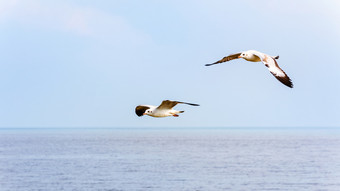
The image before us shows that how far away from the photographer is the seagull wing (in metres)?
16.3

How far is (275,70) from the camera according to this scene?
17.4 metres

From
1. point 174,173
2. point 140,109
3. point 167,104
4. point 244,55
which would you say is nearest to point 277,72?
point 244,55

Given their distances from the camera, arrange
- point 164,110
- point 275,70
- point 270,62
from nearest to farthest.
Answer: point 275,70 → point 270,62 → point 164,110

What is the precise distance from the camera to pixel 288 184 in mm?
81062

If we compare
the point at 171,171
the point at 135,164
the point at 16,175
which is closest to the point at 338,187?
the point at 171,171

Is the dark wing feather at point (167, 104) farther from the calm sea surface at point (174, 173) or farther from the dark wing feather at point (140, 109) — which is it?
the calm sea surface at point (174, 173)

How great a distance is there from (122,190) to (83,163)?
37.7 metres

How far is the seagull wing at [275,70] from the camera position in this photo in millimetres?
16281

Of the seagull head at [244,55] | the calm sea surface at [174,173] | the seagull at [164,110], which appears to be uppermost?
the seagull head at [244,55]

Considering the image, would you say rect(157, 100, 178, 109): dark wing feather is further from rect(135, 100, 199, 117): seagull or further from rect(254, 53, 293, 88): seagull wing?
rect(254, 53, 293, 88): seagull wing

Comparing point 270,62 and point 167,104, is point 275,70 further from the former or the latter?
point 167,104

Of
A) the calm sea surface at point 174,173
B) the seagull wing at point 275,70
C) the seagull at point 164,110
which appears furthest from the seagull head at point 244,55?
the calm sea surface at point 174,173

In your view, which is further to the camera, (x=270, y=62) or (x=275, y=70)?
(x=270, y=62)

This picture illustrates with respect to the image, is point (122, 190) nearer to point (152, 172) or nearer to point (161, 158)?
point (152, 172)
